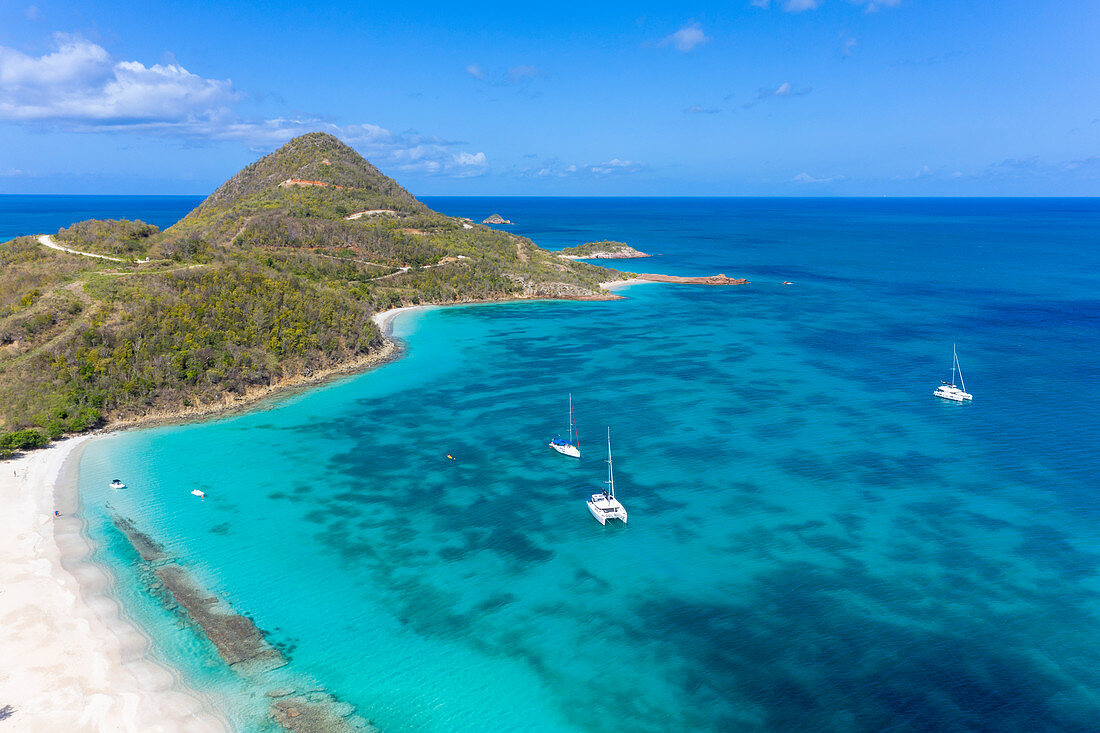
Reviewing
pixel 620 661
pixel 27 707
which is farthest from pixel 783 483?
pixel 27 707

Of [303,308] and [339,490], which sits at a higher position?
[303,308]

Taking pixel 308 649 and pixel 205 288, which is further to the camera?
pixel 205 288

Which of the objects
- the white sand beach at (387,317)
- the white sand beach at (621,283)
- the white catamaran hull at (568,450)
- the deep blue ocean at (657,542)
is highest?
the white sand beach at (621,283)

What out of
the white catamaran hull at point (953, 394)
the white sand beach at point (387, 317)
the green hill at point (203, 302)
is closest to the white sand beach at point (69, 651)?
the green hill at point (203, 302)

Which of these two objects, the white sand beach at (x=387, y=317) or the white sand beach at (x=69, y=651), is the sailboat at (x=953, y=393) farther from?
the white sand beach at (x=387, y=317)

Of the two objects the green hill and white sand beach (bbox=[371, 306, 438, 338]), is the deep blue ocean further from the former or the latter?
white sand beach (bbox=[371, 306, 438, 338])

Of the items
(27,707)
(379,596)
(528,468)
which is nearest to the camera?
(27,707)

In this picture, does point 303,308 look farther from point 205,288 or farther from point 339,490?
point 339,490
